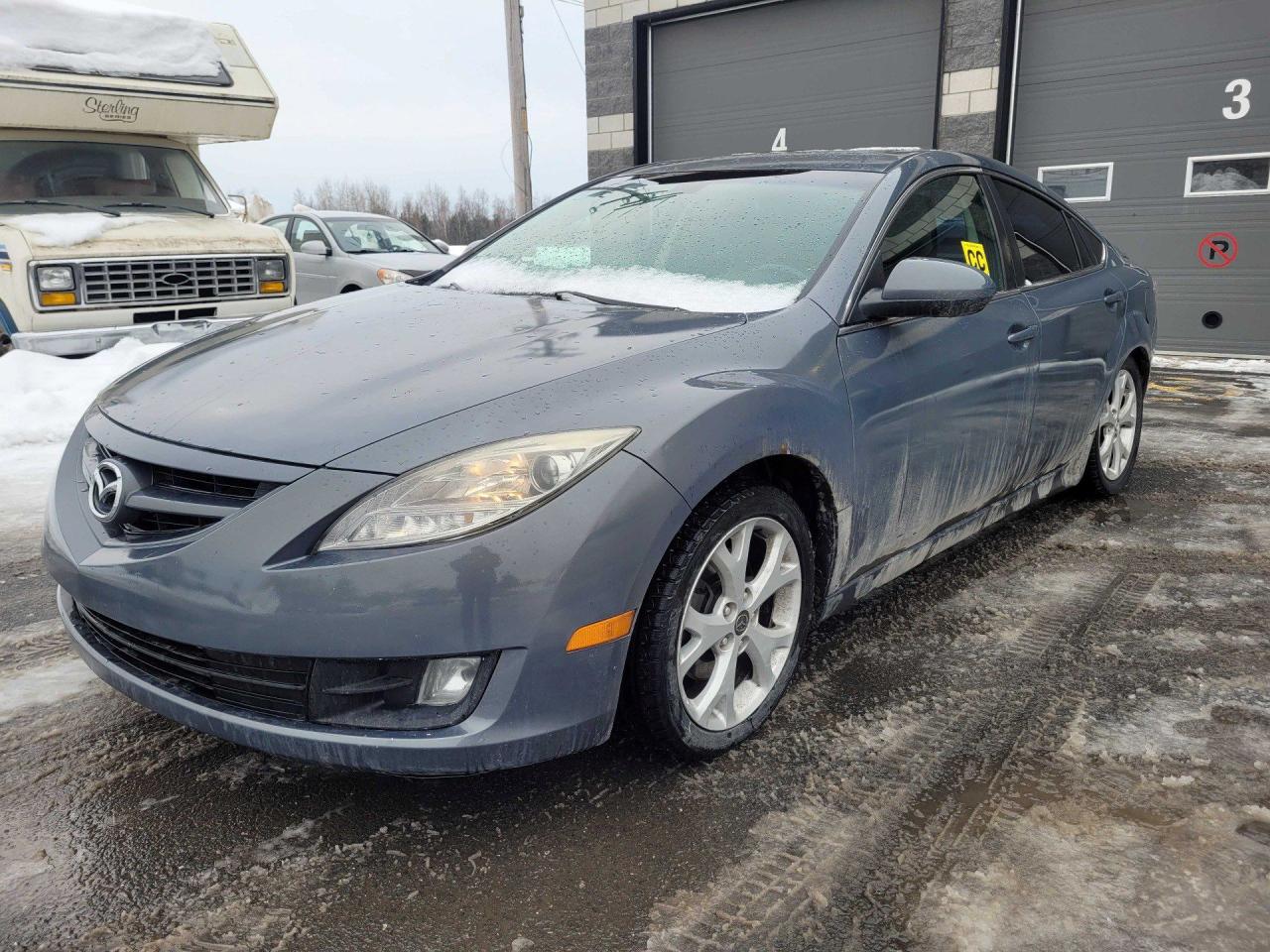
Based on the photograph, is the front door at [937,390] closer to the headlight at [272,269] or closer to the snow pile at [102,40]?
the headlight at [272,269]

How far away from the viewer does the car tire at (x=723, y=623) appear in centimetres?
219

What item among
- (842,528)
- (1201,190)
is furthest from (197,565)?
(1201,190)

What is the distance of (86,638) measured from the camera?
236 centimetres

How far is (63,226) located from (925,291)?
21.1 ft

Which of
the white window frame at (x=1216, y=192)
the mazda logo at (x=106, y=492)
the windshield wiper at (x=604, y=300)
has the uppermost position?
the white window frame at (x=1216, y=192)

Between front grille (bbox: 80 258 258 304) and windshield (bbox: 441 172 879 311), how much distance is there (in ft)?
15.1

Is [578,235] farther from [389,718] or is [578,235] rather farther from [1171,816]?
[1171,816]

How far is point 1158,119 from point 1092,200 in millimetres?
952

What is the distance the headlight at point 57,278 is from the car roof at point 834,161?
495 centimetres

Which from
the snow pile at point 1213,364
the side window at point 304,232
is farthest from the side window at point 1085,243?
the side window at point 304,232

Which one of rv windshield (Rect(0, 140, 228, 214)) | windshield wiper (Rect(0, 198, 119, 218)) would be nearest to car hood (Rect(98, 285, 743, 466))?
windshield wiper (Rect(0, 198, 119, 218))

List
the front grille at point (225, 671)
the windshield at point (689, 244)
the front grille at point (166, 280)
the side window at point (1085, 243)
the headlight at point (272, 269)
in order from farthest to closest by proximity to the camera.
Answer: the headlight at point (272, 269) → the front grille at point (166, 280) → the side window at point (1085, 243) → the windshield at point (689, 244) → the front grille at point (225, 671)

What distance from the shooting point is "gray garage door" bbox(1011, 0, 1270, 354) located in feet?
31.6

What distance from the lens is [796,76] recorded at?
40.0 feet
